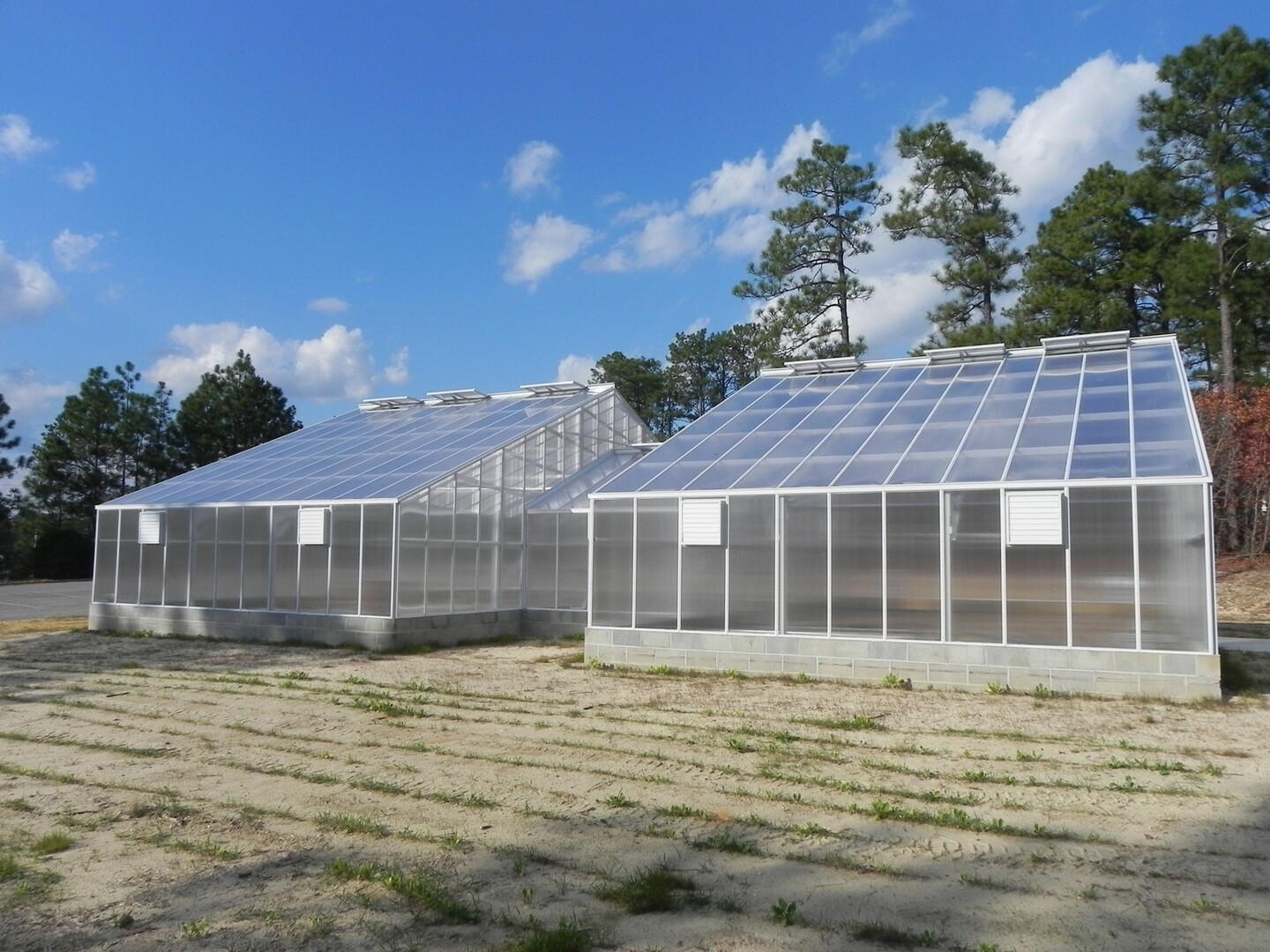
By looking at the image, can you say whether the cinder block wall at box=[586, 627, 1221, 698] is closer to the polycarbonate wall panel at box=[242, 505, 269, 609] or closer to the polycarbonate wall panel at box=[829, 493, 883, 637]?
the polycarbonate wall panel at box=[829, 493, 883, 637]

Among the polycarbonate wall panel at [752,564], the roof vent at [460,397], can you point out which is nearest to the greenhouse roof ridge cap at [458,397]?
the roof vent at [460,397]

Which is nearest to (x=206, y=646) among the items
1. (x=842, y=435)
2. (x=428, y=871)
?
(x=842, y=435)

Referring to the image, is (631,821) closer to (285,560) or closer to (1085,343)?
(285,560)

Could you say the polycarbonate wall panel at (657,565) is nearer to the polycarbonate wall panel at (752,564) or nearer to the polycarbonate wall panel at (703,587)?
the polycarbonate wall panel at (703,587)

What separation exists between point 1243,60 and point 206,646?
34.7 metres

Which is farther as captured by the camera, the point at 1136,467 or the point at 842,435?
the point at 842,435

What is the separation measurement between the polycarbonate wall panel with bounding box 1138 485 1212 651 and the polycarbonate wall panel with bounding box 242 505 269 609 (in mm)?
17361

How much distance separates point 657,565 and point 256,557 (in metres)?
10.2

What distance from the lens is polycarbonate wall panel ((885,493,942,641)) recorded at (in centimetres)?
1447

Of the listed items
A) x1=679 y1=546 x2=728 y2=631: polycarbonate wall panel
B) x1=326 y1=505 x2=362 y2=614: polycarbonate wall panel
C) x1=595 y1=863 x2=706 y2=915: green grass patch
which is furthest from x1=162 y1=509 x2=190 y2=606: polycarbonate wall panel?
x1=595 y1=863 x2=706 y2=915: green grass patch

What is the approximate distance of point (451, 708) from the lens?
12.7 meters

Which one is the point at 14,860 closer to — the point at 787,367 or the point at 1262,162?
the point at 787,367

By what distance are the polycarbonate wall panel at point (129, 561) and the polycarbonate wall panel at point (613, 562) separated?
42.1 ft

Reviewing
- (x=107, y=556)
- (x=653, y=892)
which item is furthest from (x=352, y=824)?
(x=107, y=556)
